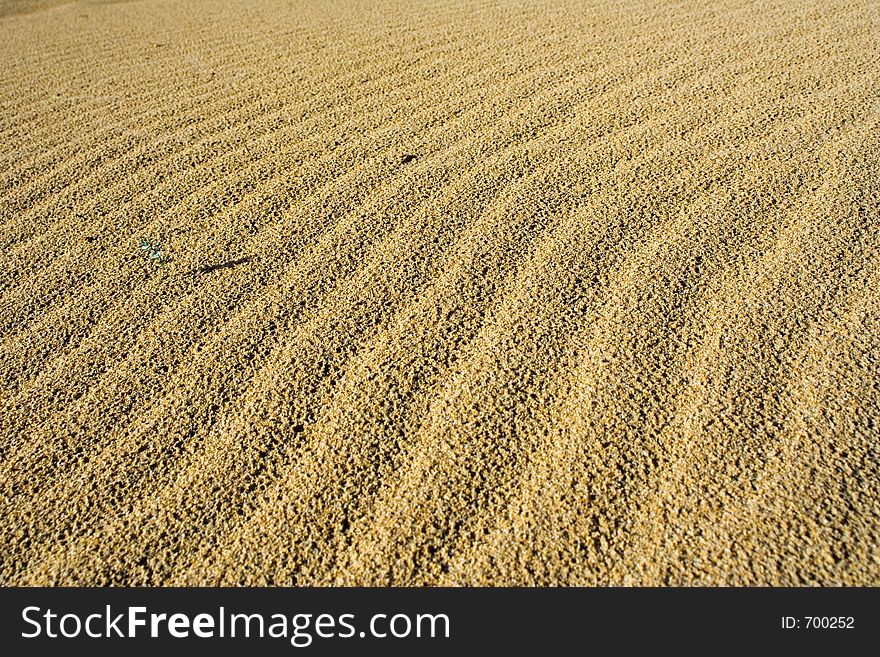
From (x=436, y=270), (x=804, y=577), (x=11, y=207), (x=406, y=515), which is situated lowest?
(x=804, y=577)

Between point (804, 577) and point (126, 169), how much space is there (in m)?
3.00

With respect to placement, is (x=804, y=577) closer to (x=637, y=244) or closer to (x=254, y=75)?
(x=637, y=244)

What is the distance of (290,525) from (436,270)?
3.61 feet

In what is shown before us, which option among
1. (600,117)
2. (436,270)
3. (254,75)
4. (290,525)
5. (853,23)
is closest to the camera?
(290,525)

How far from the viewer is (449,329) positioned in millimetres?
2318

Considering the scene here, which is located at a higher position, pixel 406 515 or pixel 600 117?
pixel 600 117

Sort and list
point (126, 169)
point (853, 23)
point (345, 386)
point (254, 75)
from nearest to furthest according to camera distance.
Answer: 1. point (345, 386)
2. point (126, 169)
3. point (254, 75)
4. point (853, 23)

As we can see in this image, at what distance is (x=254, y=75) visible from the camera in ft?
14.7

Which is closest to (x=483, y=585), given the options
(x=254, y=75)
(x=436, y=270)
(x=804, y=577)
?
(x=804, y=577)

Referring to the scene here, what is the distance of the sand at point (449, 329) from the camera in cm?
172

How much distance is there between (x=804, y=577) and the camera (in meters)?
1.60

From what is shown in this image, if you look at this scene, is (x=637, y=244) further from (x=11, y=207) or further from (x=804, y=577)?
(x=11, y=207)

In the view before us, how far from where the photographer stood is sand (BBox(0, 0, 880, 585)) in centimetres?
172
